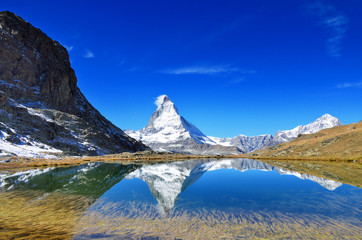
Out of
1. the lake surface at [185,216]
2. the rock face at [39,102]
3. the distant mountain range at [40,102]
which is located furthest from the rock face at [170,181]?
the distant mountain range at [40,102]

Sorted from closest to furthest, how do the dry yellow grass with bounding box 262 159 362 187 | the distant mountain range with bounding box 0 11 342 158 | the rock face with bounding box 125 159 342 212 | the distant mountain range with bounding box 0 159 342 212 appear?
the rock face with bounding box 125 159 342 212 < the distant mountain range with bounding box 0 159 342 212 < the dry yellow grass with bounding box 262 159 362 187 < the distant mountain range with bounding box 0 11 342 158

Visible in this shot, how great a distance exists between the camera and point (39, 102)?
163125mm

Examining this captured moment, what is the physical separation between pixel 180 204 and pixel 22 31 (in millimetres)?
216755

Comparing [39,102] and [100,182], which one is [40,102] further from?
[100,182]

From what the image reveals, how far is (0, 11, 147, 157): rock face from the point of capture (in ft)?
410

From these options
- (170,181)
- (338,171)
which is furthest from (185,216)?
(338,171)

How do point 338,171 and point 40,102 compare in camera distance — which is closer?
point 338,171

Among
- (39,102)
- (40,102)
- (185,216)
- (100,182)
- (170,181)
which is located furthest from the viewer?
(40,102)

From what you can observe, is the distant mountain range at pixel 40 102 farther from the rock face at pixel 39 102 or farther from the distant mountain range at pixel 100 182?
the distant mountain range at pixel 100 182

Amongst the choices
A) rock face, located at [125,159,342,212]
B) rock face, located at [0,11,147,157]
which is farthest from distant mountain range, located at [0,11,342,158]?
rock face, located at [125,159,342,212]

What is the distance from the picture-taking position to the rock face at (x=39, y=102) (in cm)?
12506

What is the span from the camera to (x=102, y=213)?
57.2 ft

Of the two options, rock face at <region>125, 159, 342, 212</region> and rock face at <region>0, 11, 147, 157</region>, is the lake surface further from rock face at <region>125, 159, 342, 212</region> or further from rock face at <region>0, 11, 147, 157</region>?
rock face at <region>0, 11, 147, 157</region>

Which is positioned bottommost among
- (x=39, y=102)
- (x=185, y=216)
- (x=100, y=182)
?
(x=185, y=216)
